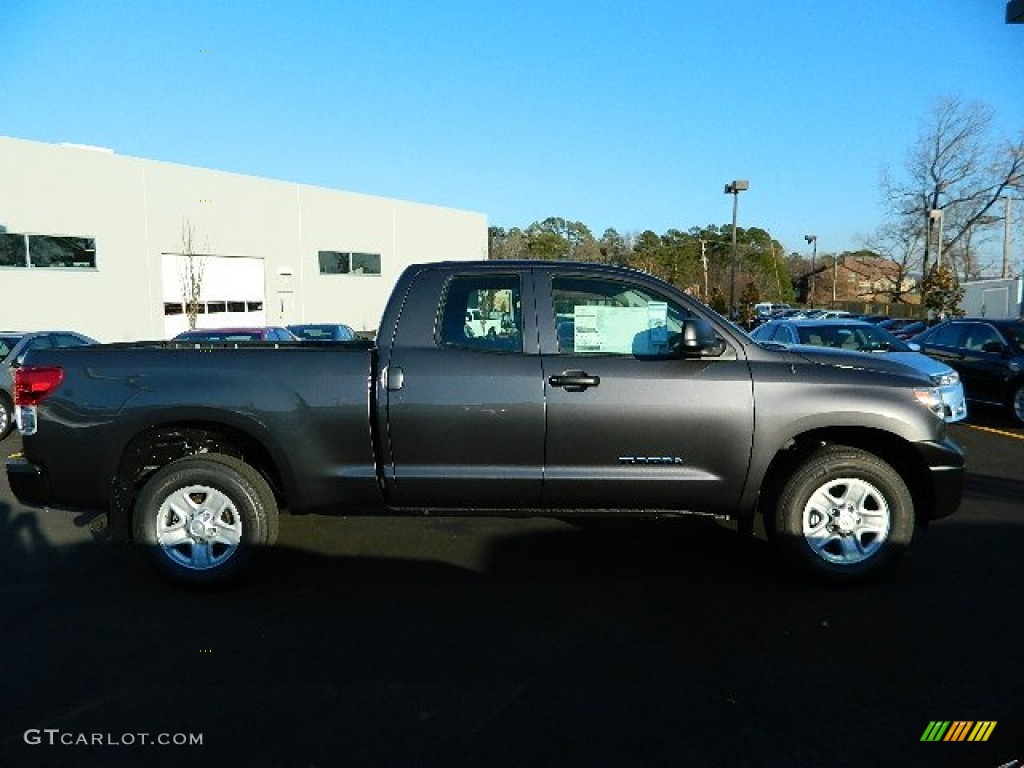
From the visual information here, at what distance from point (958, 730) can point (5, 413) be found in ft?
37.0

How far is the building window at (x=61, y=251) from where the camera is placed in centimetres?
2136

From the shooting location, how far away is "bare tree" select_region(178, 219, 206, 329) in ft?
82.6

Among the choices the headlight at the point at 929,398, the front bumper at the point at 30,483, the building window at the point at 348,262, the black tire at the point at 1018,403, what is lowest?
the black tire at the point at 1018,403

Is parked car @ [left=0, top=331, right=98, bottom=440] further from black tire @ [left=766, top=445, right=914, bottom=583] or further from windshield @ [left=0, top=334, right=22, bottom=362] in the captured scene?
black tire @ [left=766, top=445, right=914, bottom=583]

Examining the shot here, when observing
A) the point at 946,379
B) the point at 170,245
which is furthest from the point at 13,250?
the point at 946,379

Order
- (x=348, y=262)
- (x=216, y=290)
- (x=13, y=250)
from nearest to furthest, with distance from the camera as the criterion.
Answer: (x=13, y=250), (x=216, y=290), (x=348, y=262)

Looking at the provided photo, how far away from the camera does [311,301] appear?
102ft

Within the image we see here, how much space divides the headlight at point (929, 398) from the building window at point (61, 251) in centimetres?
2435

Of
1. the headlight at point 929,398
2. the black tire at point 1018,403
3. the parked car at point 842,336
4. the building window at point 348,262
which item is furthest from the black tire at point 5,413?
the building window at point 348,262

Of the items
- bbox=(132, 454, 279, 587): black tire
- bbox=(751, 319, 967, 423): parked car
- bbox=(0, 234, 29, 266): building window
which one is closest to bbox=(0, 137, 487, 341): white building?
bbox=(0, 234, 29, 266): building window

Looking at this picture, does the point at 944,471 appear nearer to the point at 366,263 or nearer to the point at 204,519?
the point at 204,519

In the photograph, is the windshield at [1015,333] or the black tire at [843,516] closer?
the black tire at [843,516]

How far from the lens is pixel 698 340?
12.8 feet

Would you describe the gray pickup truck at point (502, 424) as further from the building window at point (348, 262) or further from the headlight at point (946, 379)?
the building window at point (348, 262)
